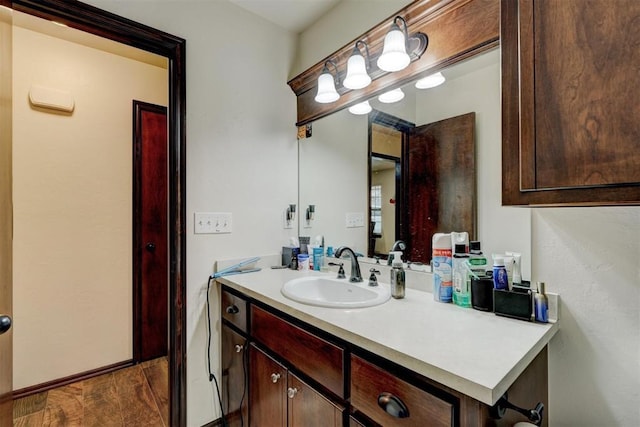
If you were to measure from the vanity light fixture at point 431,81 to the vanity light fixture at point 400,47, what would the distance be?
0.34 feet

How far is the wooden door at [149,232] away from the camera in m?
2.37

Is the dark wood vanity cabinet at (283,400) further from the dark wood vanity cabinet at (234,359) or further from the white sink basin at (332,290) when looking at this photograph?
the white sink basin at (332,290)

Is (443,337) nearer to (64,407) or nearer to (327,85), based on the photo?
(327,85)

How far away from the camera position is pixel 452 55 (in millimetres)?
1223

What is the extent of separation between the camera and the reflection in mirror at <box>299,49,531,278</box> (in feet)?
3.80

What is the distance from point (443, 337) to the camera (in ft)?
2.74

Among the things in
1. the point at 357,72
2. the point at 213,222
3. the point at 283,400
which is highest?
the point at 357,72

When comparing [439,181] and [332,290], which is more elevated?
[439,181]

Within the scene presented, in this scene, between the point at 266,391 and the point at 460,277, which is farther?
the point at 266,391

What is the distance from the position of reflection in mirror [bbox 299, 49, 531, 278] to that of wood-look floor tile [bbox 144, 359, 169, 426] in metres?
1.38

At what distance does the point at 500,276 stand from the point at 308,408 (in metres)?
0.80

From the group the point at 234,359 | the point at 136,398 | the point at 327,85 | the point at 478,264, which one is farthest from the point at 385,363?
the point at 136,398

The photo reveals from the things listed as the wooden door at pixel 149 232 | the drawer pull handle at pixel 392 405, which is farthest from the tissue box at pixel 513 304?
the wooden door at pixel 149 232

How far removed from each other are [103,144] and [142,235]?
728mm
